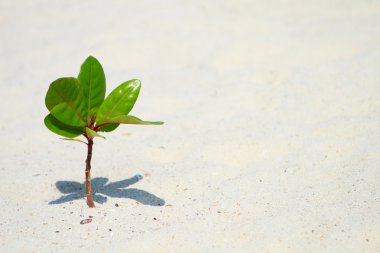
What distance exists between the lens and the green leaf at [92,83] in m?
1.77

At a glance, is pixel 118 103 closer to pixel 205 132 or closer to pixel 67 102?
pixel 67 102

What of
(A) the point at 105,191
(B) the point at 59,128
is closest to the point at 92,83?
(B) the point at 59,128

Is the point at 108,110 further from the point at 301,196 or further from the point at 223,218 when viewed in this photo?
the point at 301,196

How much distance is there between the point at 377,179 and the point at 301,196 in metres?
0.36

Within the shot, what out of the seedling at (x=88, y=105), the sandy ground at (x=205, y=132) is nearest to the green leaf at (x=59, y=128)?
the seedling at (x=88, y=105)

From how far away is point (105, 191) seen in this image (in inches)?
84.9

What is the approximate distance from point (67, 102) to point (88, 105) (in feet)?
0.36

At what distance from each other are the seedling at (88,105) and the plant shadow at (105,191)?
380 millimetres

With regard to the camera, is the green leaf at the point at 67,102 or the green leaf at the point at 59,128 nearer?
the green leaf at the point at 67,102

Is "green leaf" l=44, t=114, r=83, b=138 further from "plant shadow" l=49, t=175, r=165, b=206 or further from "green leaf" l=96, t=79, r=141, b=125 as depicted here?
"plant shadow" l=49, t=175, r=165, b=206

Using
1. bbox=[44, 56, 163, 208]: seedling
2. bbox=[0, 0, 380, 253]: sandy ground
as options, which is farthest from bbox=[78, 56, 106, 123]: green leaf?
bbox=[0, 0, 380, 253]: sandy ground

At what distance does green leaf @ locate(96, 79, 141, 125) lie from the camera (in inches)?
70.6

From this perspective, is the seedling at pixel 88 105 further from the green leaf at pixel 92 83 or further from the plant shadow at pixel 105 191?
the plant shadow at pixel 105 191

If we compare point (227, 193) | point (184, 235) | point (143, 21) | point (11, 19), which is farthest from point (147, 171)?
point (11, 19)
